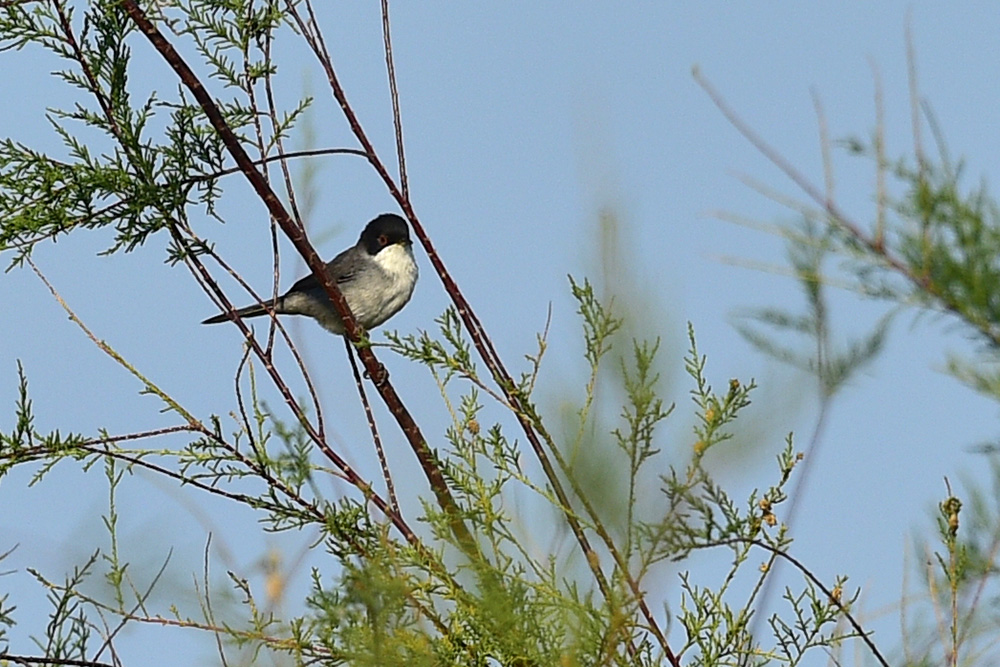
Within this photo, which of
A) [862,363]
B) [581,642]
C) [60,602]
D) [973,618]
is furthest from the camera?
[60,602]

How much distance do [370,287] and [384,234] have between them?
15.3 inches

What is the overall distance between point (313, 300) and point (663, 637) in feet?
14.8

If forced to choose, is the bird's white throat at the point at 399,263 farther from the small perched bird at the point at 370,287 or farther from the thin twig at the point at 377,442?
the thin twig at the point at 377,442

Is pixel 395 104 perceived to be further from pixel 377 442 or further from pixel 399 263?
pixel 399 263

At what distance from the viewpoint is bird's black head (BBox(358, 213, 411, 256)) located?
728cm

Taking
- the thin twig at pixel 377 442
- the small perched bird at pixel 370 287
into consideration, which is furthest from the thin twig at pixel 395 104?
the small perched bird at pixel 370 287

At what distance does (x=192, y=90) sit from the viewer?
141 inches

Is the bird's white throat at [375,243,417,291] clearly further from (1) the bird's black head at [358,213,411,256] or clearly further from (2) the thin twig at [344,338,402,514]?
(2) the thin twig at [344,338,402,514]

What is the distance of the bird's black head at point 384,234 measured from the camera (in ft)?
23.9

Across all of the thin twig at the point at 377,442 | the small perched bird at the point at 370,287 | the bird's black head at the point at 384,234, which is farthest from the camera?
the bird's black head at the point at 384,234

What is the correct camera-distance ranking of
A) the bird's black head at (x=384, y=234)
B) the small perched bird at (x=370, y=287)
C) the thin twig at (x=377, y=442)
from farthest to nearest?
the bird's black head at (x=384, y=234), the small perched bird at (x=370, y=287), the thin twig at (x=377, y=442)

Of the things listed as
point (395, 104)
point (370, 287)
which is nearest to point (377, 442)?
point (395, 104)

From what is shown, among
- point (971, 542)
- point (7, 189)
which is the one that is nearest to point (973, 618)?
point (971, 542)

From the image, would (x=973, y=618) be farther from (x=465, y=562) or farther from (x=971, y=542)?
(x=465, y=562)
